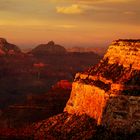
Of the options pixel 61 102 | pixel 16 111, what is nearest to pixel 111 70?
pixel 61 102

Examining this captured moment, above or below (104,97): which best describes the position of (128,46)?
above

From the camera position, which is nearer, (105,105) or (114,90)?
(105,105)

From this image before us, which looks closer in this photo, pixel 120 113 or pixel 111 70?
pixel 120 113

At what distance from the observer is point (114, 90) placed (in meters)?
102

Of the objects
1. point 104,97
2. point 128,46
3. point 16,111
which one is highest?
point 128,46

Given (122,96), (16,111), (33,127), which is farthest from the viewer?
(16,111)

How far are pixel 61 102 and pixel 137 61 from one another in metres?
42.3

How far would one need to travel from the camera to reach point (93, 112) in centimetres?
10825

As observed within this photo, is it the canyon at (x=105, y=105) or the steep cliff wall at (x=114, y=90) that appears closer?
the steep cliff wall at (x=114, y=90)

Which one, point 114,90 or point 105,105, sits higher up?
point 114,90

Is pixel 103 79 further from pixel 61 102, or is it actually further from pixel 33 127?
pixel 61 102

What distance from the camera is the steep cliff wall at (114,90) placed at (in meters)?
99.1

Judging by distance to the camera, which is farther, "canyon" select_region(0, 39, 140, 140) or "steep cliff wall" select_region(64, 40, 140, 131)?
"canyon" select_region(0, 39, 140, 140)

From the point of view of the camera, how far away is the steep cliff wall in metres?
99.1
